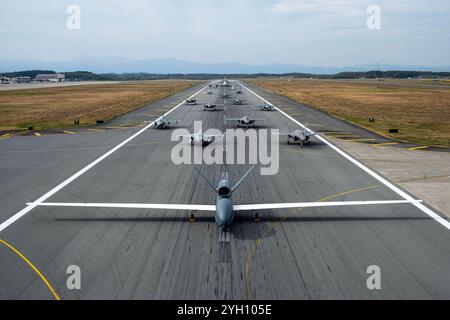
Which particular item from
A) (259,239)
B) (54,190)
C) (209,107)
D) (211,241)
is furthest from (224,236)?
(209,107)

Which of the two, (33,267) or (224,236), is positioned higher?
(224,236)

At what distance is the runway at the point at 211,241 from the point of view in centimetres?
1636

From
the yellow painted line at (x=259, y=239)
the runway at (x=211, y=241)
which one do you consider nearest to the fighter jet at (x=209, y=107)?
the runway at (x=211, y=241)

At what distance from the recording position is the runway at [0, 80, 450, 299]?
16359 millimetres

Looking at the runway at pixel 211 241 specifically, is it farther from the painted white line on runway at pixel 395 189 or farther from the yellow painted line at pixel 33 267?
the painted white line on runway at pixel 395 189

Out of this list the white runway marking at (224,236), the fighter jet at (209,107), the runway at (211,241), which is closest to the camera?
the runway at (211,241)

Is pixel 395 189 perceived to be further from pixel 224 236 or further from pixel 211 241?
pixel 211 241

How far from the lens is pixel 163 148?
4541 cm

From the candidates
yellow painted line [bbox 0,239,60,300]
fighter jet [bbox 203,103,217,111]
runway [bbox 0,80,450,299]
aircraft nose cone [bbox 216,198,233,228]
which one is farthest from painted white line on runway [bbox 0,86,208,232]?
fighter jet [bbox 203,103,217,111]

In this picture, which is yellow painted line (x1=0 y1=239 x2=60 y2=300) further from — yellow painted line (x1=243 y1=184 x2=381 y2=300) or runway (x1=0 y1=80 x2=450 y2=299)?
yellow painted line (x1=243 y1=184 x2=381 y2=300)

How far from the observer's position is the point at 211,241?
20.6 meters

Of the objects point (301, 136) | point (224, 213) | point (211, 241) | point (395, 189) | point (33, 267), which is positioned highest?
point (301, 136)
